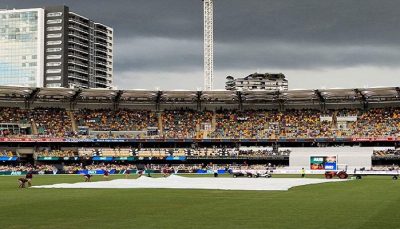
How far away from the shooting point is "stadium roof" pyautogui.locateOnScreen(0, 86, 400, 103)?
111188 mm

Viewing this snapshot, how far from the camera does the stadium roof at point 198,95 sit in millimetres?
111188

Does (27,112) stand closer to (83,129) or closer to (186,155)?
(83,129)

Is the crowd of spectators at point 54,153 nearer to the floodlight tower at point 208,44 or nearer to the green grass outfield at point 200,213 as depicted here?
the floodlight tower at point 208,44

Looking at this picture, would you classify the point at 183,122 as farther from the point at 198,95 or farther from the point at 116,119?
the point at 116,119

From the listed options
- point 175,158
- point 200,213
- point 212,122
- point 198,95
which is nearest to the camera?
point 200,213

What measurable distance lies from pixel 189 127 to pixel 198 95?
6.38 meters

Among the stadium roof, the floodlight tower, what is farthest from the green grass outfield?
the floodlight tower

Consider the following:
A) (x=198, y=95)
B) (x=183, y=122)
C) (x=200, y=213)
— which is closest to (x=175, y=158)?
(x=183, y=122)

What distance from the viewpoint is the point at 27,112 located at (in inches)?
4601

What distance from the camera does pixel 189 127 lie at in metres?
118

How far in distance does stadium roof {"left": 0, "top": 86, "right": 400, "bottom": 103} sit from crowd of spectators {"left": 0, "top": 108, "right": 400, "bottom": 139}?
223 cm

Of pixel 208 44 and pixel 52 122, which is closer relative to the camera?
pixel 52 122

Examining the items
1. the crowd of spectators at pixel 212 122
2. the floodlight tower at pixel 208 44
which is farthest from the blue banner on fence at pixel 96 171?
the floodlight tower at pixel 208 44

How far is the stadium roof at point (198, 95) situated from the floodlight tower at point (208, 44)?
135 ft
